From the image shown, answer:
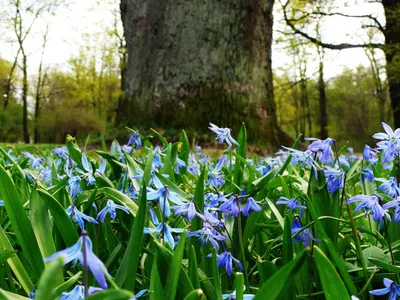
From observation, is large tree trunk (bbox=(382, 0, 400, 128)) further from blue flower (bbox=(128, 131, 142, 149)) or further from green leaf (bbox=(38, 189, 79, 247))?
green leaf (bbox=(38, 189, 79, 247))

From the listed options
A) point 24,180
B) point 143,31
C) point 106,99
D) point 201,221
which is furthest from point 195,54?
point 106,99

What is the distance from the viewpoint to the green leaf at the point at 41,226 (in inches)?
31.9

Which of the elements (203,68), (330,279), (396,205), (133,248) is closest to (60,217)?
(133,248)

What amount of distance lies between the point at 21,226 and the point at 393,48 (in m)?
14.6

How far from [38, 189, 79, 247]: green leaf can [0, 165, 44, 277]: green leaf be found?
0.05m

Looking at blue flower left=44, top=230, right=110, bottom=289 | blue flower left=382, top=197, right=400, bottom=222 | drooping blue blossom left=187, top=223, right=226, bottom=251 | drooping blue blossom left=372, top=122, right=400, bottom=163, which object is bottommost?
drooping blue blossom left=187, top=223, right=226, bottom=251

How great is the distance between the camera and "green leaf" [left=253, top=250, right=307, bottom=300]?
19.6 inches

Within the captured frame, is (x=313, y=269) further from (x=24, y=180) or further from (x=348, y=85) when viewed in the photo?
(x=348, y=85)

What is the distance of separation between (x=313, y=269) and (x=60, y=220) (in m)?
0.59

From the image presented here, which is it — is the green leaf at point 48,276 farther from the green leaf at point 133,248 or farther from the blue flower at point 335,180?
the blue flower at point 335,180

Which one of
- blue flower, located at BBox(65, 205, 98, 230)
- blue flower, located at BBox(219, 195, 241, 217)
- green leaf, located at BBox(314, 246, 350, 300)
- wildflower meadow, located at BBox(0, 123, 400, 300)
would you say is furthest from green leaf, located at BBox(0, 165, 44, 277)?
green leaf, located at BBox(314, 246, 350, 300)

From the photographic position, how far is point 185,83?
257 inches

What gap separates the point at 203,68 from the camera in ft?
21.5

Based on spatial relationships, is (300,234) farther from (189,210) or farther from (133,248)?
(133,248)
